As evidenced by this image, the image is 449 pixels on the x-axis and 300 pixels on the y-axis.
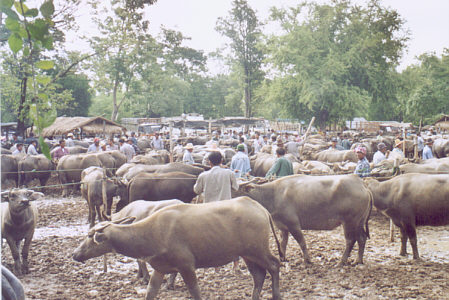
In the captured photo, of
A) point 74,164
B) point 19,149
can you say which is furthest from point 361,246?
point 19,149

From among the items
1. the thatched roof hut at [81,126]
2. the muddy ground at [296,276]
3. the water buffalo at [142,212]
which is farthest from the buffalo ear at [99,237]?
the thatched roof hut at [81,126]

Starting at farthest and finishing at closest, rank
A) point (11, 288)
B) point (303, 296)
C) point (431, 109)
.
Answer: point (431, 109), point (303, 296), point (11, 288)

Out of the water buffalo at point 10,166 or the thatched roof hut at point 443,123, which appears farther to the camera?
the thatched roof hut at point 443,123

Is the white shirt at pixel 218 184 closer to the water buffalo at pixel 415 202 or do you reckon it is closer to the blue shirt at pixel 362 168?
the water buffalo at pixel 415 202

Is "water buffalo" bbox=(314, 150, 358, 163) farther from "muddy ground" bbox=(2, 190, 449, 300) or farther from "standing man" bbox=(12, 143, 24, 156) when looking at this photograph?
"standing man" bbox=(12, 143, 24, 156)

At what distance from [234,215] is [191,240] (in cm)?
60

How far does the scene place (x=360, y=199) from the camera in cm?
649

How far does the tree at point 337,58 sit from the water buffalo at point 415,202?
25384 millimetres

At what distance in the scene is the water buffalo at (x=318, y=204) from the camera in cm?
648

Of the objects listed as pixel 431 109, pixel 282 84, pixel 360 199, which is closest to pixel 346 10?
pixel 282 84

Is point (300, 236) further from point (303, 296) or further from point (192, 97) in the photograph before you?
point (192, 97)

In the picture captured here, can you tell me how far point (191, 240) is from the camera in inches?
182

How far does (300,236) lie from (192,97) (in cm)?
4636

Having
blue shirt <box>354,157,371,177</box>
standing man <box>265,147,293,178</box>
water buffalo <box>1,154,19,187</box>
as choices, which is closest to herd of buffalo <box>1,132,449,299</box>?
blue shirt <box>354,157,371,177</box>
